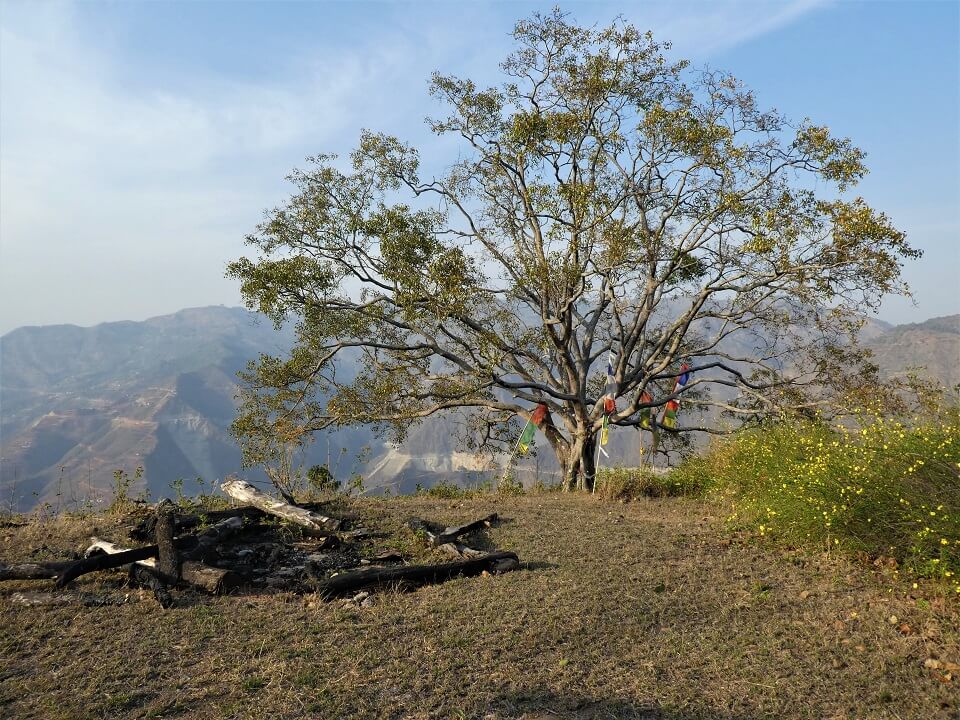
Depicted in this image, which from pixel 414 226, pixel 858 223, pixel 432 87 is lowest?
pixel 858 223

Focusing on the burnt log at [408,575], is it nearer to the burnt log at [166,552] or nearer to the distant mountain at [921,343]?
the burnt log at [166,552]

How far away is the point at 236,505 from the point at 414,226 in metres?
8.08

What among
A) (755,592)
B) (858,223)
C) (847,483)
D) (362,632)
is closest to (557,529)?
(755,592)

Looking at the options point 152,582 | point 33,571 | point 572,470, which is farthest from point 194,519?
point 572,470

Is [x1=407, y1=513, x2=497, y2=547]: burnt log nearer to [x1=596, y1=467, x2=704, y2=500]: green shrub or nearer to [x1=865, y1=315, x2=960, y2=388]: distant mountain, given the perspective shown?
[x1=596, y1=467, x2=704, y2=500]: green shrub

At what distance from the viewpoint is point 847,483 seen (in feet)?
21.8

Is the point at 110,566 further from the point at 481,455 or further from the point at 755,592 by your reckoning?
the point at 481,455

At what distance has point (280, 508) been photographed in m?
8.68

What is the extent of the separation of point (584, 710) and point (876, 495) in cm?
401

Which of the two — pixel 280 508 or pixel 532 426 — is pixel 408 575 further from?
pixel 532 426

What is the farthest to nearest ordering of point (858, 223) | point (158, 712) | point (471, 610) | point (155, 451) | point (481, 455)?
point (155, 451)
point (481, 455)
point (858, 223)
point (471, 610)
point (158, 712)

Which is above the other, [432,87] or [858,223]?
[432,87]

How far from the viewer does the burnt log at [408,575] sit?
A: 5961 mm

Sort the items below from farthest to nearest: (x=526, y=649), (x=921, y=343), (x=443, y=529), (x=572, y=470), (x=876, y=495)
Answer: (x=921, y=343)
(x=572, y=470)
(x=443, y=529)
(x=876, y=495)
(x=526, y=649)
